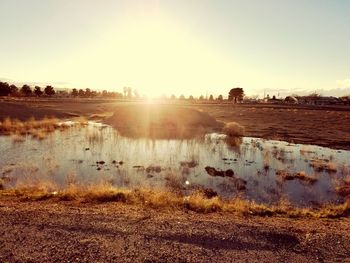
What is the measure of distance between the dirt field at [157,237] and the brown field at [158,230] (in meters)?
0.02

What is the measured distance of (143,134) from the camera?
44.6 m

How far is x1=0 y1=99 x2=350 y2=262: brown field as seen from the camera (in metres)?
8.77

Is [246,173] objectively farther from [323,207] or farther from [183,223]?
[183,223]

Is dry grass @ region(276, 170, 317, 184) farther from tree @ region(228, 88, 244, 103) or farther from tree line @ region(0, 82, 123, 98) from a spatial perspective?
tree @ region(228, 88, 244, 103)

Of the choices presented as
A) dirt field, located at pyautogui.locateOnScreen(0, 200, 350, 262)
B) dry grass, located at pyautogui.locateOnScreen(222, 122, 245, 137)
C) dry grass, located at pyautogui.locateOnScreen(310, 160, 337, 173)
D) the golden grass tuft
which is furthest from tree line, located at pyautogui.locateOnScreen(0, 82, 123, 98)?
dirt field, located at pyautogui.locateOnScreen(0, 200, 350, 262)

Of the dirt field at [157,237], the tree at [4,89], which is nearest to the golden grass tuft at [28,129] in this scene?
the dirt field at [157,237]

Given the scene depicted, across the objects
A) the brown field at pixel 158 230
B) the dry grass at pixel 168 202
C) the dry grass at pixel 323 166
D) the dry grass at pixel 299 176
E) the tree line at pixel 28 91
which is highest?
the tree line at pixel 28 91

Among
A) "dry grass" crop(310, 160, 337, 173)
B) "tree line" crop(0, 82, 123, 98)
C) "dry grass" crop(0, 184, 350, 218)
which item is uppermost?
"tree line" crop(0, 82, 123, 98)

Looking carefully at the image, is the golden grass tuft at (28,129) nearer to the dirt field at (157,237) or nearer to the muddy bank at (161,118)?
the muddy bank at (161,118)

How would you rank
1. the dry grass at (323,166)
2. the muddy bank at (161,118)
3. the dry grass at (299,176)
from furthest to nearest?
the muddy bank at (161,118)
the dry grass at (323,166)
the dry grass at (299,176)

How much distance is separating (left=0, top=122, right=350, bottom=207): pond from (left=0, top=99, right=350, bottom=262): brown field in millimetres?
3719

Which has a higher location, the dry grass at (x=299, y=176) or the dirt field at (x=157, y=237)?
the dirt field at (x=157, y=237)

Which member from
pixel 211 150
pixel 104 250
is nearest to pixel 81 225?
pixel 104 250

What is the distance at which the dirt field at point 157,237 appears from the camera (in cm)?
868
